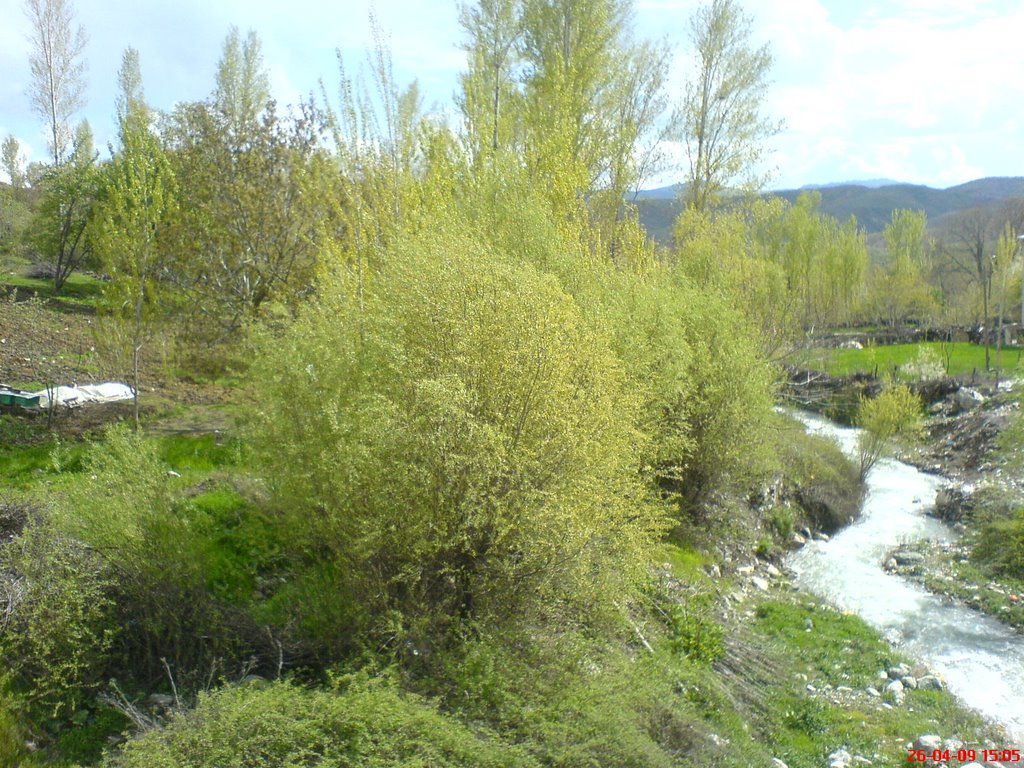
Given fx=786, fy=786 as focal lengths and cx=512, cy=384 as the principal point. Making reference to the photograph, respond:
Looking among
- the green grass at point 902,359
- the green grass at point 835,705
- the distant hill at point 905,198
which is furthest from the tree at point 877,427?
the distant hill at point 905,198

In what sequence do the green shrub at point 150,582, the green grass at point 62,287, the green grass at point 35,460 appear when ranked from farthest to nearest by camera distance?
1. the green grass at point 62,287
2. the green grass at point 35,460
3. the green shrub at point 150,582

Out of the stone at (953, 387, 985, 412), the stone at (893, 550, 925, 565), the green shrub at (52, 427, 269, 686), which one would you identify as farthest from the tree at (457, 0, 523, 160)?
the stone at (953, 387, 985, 412)

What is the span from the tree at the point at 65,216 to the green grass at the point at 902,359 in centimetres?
2246

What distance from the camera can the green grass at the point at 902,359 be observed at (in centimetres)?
2942

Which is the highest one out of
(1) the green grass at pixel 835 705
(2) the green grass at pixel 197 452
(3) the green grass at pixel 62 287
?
(3) the green grass at pixel 62 287

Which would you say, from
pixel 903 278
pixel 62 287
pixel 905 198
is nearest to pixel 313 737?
pixel 62 287

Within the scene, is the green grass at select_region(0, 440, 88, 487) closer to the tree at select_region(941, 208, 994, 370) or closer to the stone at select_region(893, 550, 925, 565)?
the stone at select_region(893, 550, 925, 565)

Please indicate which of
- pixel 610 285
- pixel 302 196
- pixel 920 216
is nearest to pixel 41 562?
pixel 610 285

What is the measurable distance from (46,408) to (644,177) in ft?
47.7

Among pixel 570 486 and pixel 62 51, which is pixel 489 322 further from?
pixel 62 51

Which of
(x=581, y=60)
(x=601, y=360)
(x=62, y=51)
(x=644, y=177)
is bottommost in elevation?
(x=601, y=360)

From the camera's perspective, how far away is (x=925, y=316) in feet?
136

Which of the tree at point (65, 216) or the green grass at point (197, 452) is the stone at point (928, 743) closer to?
the green grass at point (197, 452)

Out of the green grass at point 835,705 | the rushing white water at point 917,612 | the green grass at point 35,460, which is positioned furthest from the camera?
the rushing white water at point 917,612
